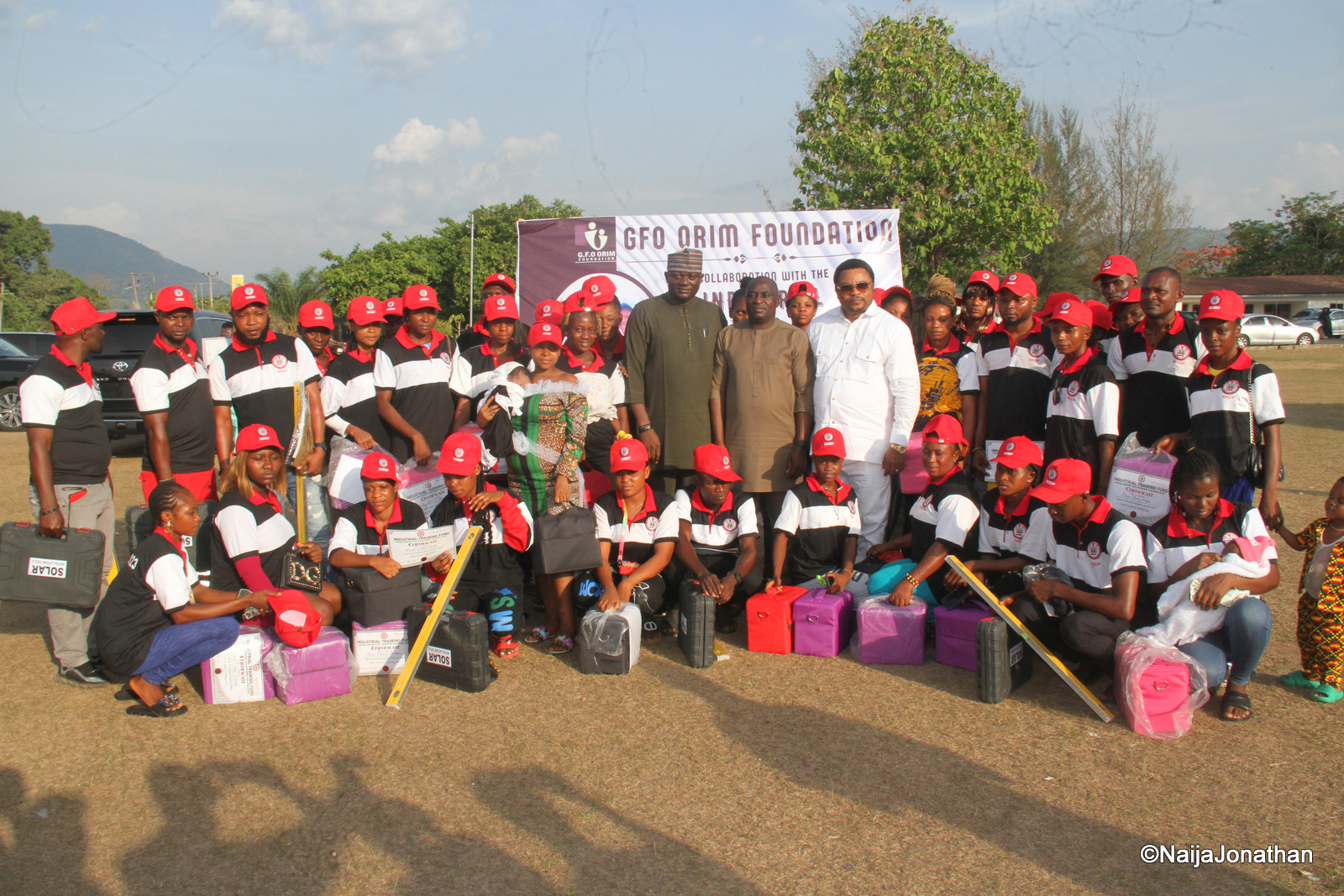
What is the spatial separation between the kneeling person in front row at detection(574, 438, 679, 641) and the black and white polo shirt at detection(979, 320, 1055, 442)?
220 centimetres

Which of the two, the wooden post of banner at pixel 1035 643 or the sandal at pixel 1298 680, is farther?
the sandal at pixel 1298 680

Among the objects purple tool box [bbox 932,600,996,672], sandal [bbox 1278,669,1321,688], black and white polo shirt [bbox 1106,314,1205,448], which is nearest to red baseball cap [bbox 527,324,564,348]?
purple tool box [bbox 932,600,996,672]

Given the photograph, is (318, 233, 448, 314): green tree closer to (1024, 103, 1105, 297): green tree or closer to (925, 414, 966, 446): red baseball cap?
(1024, 103, 1105, 297): green tree

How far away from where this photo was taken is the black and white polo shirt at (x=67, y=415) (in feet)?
15.4

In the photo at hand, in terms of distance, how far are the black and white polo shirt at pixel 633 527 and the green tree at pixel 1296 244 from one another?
206 feet

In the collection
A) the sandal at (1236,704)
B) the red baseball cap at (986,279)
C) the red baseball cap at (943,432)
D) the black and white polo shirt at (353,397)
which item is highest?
the red baseball cap at (986,279)

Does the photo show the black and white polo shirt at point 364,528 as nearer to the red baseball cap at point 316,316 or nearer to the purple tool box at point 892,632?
the red baseball cap at point 316,316

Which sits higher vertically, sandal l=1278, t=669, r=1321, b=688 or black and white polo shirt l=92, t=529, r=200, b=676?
black and white polo shirt l=92, t=529, r=200, b=676

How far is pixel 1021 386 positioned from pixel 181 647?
504 cm

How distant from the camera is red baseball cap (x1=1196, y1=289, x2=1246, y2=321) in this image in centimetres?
462

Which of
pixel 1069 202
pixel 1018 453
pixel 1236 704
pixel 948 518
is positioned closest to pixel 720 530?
pixel 948 518

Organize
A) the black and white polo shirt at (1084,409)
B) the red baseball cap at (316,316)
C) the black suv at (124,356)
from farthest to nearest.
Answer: the black suv at (124,356), the red baseball cap at (316,316), the black and white polo shirt at (1084,409)

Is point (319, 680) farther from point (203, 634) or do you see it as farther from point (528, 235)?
point (528, 235)

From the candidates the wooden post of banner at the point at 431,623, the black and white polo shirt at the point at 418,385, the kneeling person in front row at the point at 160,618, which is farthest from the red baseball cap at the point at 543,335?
the kneeling person in front row at the point at 160,618
